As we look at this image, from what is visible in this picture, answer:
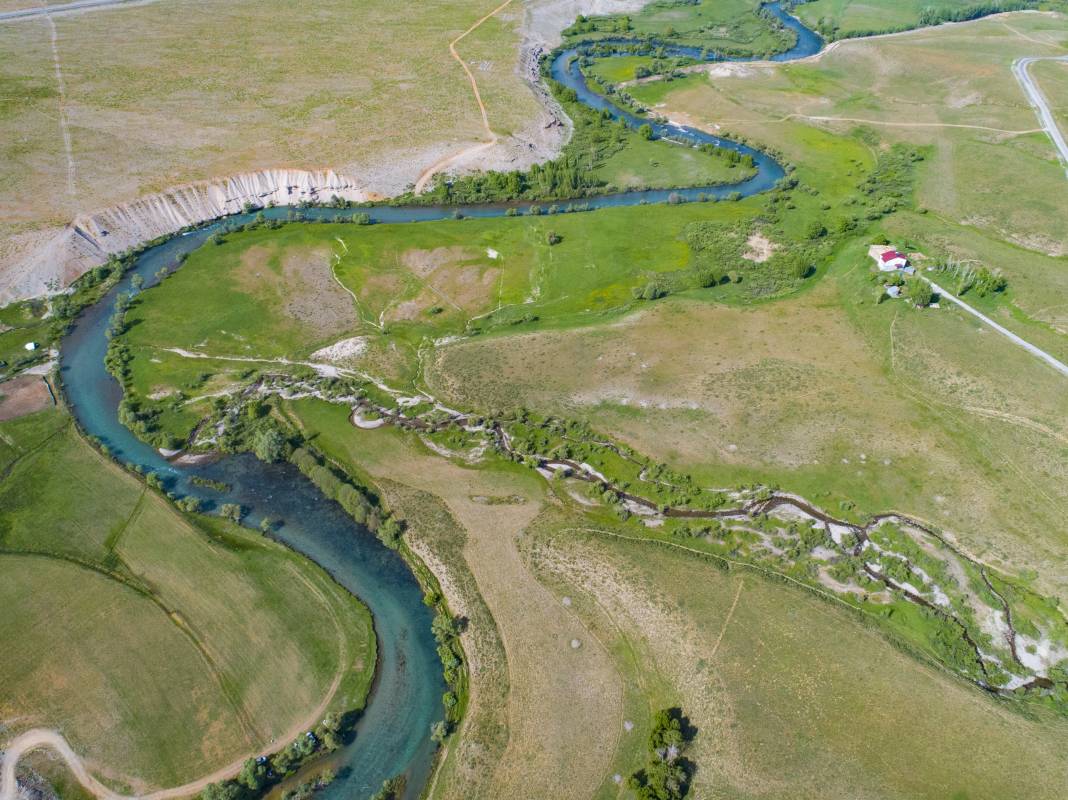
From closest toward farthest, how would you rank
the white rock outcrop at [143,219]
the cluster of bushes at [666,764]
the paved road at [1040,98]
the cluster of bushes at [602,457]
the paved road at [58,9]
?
the cluster of bushes at [666,764] → the cluster of bushes at [602,457] → the white rock outcrop at [143,219] → the paved road at [1040,98] → the paved road at [58,9]

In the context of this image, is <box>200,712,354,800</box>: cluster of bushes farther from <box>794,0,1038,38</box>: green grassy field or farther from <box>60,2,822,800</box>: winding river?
<box>794,0,1038,38</box>: green grassy field

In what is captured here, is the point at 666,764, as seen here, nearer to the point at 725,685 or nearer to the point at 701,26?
the point at 725,685

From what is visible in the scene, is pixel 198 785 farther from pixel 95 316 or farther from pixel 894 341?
pixel 894 341

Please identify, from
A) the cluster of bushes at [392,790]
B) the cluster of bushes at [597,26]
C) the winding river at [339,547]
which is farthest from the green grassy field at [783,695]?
the cluster of bushes at [597,26]

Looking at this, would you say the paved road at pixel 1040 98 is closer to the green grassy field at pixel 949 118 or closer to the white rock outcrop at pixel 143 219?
the green grassy field at pixel 949 118

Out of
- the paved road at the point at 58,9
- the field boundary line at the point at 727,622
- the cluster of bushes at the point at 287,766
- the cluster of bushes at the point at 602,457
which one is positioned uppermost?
the paved road at the point at 58,9

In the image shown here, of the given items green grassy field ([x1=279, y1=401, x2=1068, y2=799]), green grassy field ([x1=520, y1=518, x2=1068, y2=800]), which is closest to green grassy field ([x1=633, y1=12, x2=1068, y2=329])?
green grassy field ([x1=520, y1=518, x2=1068, y2=800])
